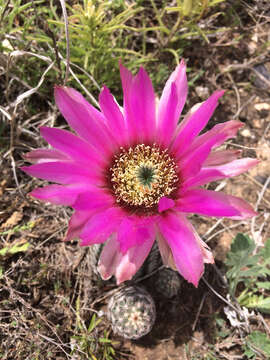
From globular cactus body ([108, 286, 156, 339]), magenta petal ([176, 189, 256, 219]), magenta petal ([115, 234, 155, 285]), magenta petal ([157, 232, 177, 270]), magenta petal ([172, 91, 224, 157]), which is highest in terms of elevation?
magenta petal ([172, 91, 224, 157])

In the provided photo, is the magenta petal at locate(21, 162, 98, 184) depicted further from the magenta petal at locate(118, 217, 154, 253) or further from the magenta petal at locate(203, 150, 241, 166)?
the magenta petal at locate(203, 150, 241, 166)

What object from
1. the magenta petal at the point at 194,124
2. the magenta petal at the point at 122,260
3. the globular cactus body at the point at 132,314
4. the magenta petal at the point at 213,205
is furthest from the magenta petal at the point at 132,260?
the globular cactus body at the point at 132,314

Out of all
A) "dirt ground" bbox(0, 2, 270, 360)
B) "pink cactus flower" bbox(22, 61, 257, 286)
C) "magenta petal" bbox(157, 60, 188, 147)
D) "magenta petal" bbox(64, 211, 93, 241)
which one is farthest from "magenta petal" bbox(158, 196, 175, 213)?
"dirt ground" bbox(0, 2, 270, 360)

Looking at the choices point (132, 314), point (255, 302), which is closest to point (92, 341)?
point (132, 314)

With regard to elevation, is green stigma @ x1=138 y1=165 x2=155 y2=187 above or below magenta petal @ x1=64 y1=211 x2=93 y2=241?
below

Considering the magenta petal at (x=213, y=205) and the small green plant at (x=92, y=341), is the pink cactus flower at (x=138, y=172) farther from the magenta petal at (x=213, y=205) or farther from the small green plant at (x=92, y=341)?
the small green plant at (x=92, y=341)

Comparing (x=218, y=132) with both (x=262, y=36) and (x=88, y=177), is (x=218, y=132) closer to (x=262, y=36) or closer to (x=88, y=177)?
(x=88, y=177)

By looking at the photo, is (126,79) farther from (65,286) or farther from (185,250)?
(65,286)

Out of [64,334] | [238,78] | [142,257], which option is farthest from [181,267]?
[238,78]
